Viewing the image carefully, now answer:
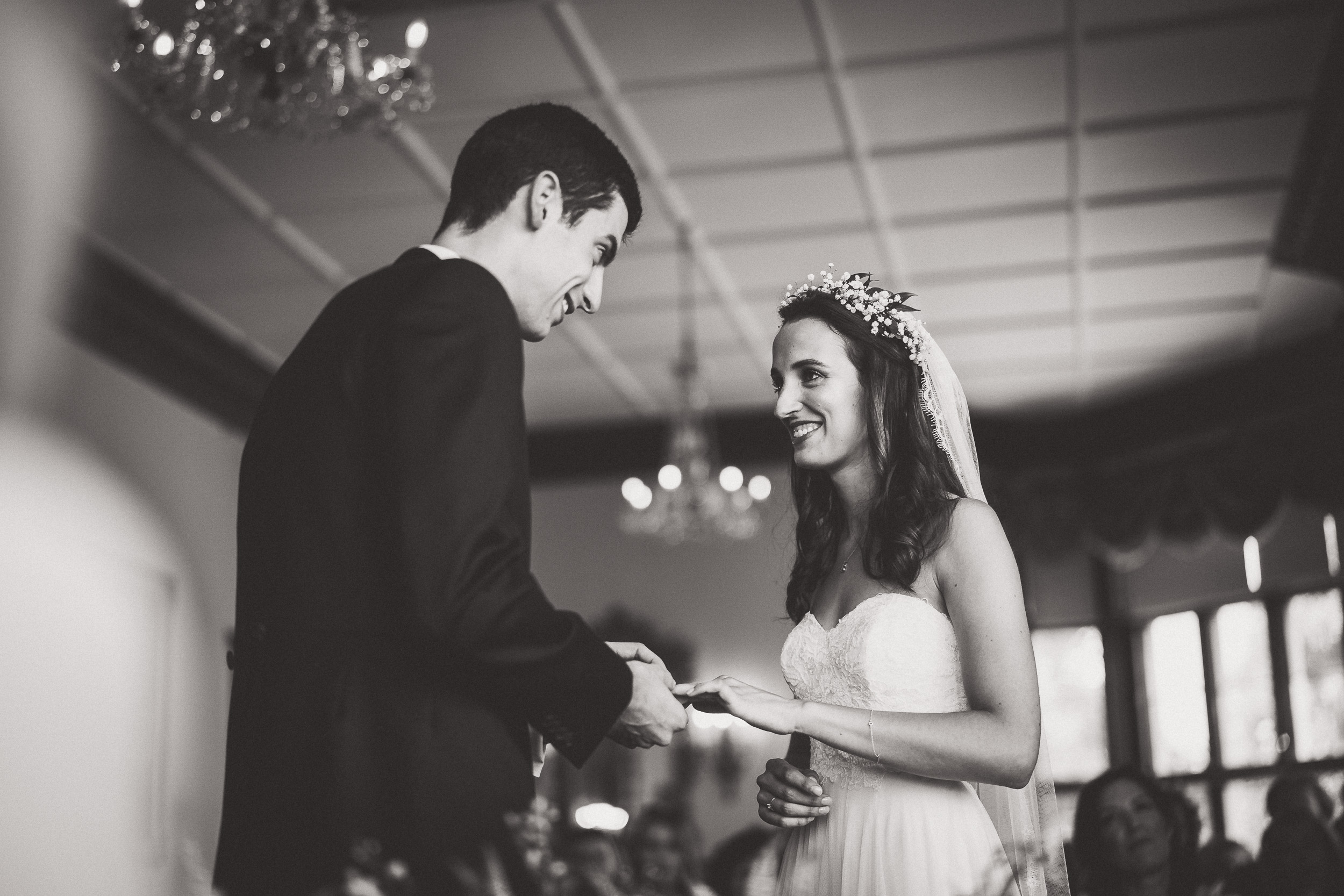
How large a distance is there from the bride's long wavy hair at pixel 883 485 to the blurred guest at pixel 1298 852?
6.77ft

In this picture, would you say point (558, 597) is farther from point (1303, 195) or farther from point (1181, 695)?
point (1303, 195)

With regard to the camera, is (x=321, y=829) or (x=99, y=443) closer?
(x=321, y=829)

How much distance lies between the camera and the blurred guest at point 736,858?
5.66 metres

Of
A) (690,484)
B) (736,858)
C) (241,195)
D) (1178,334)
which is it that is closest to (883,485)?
(736,858)

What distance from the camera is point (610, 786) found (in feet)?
34.0

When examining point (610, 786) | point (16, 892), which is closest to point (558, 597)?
point (610, 786)

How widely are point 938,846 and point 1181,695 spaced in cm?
830

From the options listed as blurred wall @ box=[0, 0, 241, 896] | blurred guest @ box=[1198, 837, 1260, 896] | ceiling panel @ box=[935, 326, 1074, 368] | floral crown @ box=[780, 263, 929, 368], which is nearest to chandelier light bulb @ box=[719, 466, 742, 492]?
ceiling panel @ box=[935, 326, 1074, 368]

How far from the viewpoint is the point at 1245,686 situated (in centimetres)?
997

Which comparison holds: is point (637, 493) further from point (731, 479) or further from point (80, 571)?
point (80, 571)

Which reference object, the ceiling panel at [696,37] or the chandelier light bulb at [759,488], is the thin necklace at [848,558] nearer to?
the ceiling panel at [696,37]

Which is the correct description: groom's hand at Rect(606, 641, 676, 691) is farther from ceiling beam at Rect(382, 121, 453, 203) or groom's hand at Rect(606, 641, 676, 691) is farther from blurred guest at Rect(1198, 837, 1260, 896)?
ceiling beam at Rect(382, 121, 453, 203)

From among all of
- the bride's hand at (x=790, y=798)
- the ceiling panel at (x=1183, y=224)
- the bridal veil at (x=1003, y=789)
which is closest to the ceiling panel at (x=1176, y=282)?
the ceiling panel at (x=1183, y=224)

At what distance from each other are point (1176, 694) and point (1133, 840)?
6282 mm
